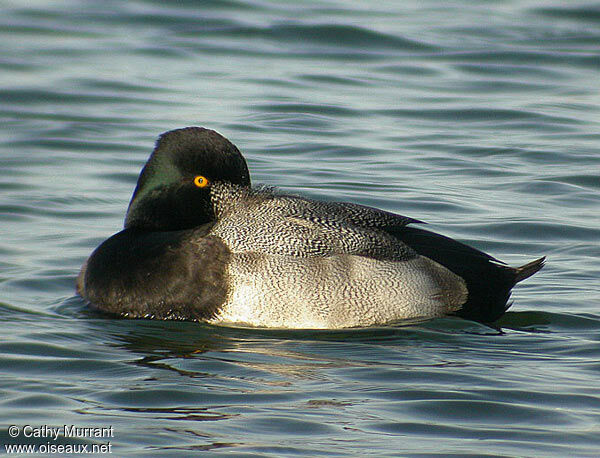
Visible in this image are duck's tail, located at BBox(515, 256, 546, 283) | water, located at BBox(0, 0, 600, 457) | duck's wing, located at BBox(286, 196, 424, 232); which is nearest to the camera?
water, located at BBox(0, 0, 600, 457)

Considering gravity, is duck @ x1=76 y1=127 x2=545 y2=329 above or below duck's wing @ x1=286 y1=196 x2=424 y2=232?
below

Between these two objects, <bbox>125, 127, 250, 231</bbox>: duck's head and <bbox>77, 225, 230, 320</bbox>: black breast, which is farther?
<bbox>125, 127, 250, 231</bbox>: duck's head

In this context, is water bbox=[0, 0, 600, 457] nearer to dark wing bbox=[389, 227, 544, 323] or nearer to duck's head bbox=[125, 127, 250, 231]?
dark wing bbox=[389, 227, 544, 323]

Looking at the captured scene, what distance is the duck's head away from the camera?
7.18 meters

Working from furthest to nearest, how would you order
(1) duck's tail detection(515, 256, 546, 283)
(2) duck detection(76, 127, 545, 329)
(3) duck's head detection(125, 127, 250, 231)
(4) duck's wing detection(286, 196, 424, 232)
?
(1) duck's tail detection(515, 256, 546, 283)
(3) duck's head detection(125, 127, 250, 231)
(4) duck's wing detection(286, 196, 424, 232)
(2) duck detection(76, 127, 545, 329)

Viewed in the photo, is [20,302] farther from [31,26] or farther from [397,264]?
[31,26]

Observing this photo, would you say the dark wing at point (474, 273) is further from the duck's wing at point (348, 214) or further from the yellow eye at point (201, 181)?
the yellow eye at point (201, 181)

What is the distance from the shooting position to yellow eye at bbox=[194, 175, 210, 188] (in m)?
7.19

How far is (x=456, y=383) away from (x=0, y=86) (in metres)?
8.59

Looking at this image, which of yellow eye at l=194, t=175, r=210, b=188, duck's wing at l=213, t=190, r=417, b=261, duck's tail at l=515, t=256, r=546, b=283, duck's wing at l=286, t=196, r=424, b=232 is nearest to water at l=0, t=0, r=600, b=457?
duck's tail at l=515, t=256, r=546, b=283

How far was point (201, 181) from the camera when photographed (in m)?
7.20

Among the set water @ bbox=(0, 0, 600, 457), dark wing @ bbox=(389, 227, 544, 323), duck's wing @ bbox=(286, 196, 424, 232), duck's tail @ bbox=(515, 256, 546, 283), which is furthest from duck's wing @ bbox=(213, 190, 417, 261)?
duck's tail @ bbox=(515, 256, 546, 283)

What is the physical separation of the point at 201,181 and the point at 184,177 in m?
0.11

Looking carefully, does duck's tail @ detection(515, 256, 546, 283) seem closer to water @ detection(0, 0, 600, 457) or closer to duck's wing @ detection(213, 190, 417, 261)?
water @ detection(0, 0, 600, 457)
